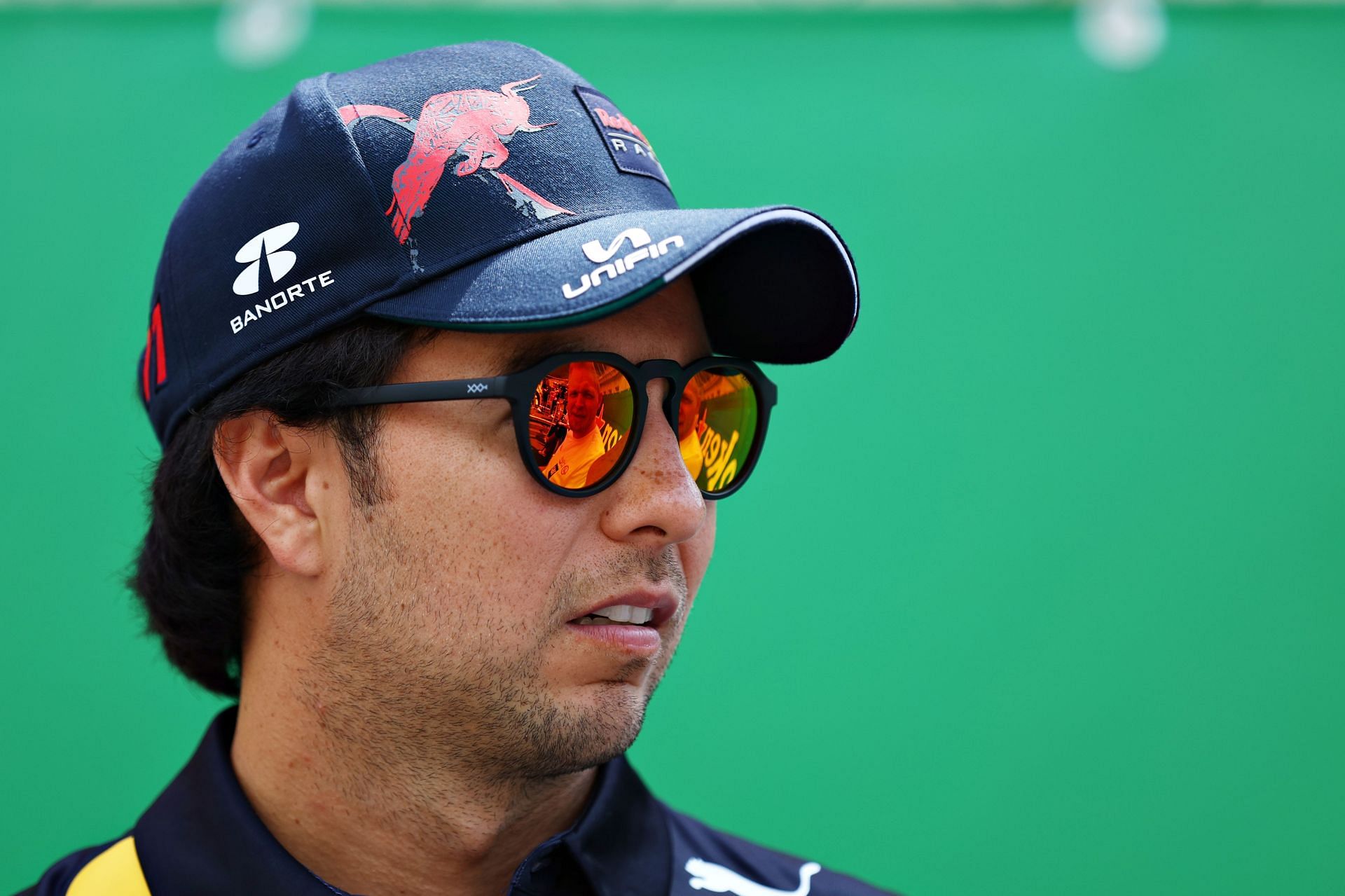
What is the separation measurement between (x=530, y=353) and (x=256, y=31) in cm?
150

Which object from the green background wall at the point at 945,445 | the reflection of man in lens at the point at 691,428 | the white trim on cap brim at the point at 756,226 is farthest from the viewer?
the green background wall at the point at 945,445

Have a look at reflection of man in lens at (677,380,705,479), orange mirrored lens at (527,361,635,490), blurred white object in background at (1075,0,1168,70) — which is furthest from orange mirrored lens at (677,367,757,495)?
blurred white object in background at (1075,0,1168,70)

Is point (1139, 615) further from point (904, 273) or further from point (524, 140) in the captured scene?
point (524, 140)

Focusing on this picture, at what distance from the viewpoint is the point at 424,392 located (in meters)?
1.15

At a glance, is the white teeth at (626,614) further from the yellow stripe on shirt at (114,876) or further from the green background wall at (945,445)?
the green background wall at (945,445)

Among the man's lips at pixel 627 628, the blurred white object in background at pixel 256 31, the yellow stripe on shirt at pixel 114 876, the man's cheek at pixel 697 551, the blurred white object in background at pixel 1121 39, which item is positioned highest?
the blurred white object in background at pixel 1121 39

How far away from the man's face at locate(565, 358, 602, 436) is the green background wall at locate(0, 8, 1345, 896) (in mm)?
1129

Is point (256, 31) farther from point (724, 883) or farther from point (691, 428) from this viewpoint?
point (724, 883)

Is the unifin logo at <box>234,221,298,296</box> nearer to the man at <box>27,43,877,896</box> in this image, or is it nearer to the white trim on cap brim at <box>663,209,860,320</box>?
the man at <box>27,43,877,896</box>

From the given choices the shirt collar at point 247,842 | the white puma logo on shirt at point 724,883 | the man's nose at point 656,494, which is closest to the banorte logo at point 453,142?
the man's nose at point 656,494

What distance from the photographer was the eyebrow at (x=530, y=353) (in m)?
1.16

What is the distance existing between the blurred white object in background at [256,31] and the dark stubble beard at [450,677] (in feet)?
4.78

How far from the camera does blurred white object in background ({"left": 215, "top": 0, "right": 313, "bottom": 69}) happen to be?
2.31m

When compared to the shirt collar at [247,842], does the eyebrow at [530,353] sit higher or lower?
higher
